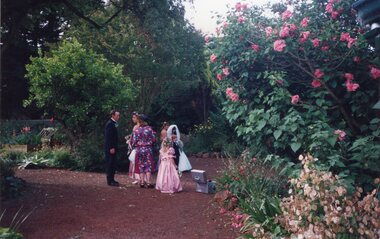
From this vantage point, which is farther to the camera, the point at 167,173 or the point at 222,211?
the point at 167,173

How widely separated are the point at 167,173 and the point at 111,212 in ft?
8.05

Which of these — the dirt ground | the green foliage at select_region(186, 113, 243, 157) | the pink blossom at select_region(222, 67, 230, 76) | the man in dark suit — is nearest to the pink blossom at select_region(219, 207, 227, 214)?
the dirt ground

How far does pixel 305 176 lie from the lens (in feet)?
16.1

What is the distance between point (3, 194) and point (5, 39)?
3569mm

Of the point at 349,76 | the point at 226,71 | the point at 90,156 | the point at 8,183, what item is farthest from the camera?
the point at 90,156

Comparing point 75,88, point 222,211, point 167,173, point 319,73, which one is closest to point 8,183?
point 167,173

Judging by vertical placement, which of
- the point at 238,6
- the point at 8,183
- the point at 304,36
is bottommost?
the point at 8,183

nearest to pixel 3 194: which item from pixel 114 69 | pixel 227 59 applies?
pixel 227 59

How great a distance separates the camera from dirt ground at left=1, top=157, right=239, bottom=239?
22.5 ft

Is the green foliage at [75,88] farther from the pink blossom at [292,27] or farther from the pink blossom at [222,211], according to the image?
the pink blossom at [292,27]

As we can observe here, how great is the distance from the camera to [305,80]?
696 cm

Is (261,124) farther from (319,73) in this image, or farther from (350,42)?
(350,42)

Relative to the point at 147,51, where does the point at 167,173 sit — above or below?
below

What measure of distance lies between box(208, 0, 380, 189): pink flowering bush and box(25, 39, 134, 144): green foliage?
7.78 meters
